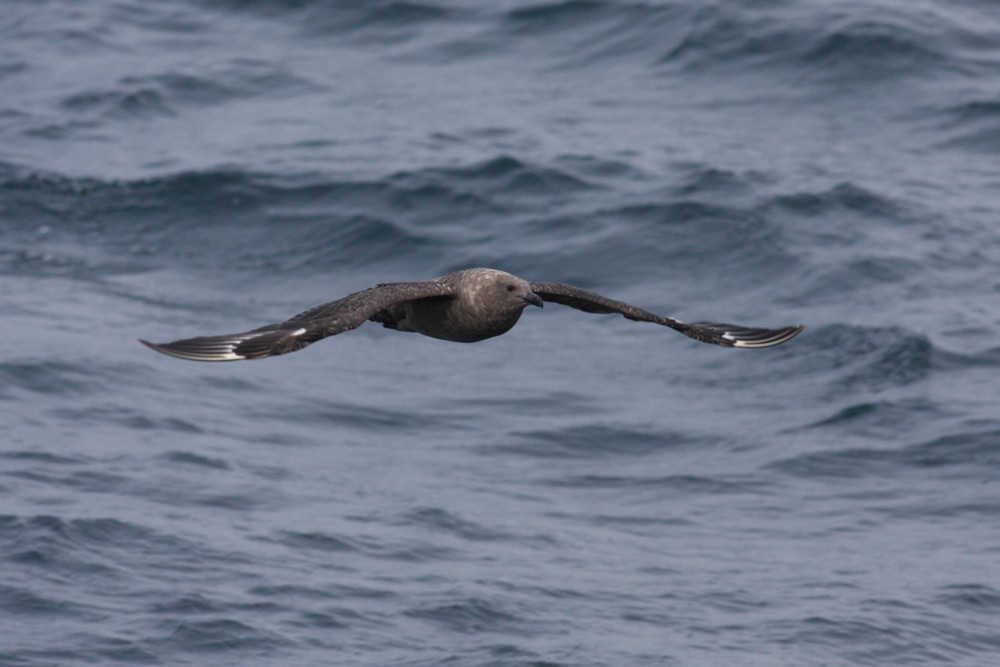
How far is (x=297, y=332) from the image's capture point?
33.5ft

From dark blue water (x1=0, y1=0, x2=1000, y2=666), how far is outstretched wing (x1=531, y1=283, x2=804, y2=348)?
13.9 feet

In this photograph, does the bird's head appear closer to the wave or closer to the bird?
the bird

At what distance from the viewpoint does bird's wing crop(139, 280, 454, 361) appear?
9.70 meters

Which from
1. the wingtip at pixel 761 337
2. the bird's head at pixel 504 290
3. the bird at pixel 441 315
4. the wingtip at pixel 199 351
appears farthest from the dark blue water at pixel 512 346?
the wingtip at pixel 199 351

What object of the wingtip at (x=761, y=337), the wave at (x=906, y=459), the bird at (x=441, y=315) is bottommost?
the wave at (x=906, y=459)

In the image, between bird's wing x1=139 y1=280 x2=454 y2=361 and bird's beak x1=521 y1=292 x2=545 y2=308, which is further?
bird's beak x1=521 y1=292 x2=545 y2=308

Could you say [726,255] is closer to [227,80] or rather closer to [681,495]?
[681,495]

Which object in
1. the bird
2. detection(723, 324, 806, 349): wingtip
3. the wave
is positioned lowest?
the wave

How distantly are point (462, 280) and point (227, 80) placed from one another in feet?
60.0

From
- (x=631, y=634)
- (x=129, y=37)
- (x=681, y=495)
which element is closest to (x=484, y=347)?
(x=681, y=495)

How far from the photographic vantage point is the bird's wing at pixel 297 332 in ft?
31.8

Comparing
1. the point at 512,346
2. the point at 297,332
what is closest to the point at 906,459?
the point at 512,346

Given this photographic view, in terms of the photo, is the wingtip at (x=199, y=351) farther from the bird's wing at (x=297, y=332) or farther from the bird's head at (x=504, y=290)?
the bird's head at (x=504, y=290)

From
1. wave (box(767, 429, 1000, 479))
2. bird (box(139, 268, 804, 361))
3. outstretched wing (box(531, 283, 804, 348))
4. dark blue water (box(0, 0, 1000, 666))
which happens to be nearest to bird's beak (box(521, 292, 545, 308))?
bird (box(139, 268, 804, 361))
